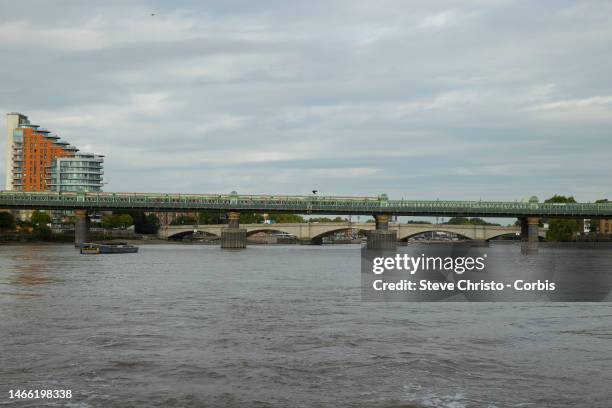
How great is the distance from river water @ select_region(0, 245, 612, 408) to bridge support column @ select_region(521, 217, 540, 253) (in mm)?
125020

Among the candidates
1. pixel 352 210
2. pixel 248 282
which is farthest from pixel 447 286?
pixel 352 210

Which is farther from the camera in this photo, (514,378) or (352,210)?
(352,210)

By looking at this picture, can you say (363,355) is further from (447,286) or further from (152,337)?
(447,286)

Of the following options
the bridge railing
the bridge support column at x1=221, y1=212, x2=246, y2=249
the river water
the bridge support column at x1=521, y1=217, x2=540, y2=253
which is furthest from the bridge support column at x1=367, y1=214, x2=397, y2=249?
the river water

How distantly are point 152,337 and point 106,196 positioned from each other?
139309mm

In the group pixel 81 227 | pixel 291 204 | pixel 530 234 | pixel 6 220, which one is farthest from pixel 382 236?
pixel 6 220

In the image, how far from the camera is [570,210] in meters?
171

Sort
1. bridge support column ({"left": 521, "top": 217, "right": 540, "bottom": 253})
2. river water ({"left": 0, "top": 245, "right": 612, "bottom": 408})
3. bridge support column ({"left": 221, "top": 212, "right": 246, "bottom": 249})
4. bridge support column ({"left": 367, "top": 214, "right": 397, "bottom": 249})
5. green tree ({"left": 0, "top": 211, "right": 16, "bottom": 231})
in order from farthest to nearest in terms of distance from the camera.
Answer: green tree ({"left": 0, "top": 211, "right": 16, "bottom": 231}) < bridge support column ({"left": 221, "top": 212, "right": 246, "bottom": 249}) < bridge support column ({"left": 367, "top": 214, "right": 397, "bottom": 249}) < bridge support column ({"left": 521, "top": 217, "right": 540, "bottom": 253}) < river water ({"left": 0, "top": 245, "right": 612, "bottom": 408})

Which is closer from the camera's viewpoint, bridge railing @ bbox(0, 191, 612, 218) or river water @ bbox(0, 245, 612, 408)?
river water @ bbox(0, 245, 612, 408)

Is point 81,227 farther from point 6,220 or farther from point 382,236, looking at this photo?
point 382,236

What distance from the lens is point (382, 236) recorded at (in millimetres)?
169500

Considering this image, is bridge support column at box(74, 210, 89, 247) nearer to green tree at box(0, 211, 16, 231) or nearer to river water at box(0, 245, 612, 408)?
green tree at box(0, 211, 16, 231)

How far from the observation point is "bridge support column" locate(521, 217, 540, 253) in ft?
545

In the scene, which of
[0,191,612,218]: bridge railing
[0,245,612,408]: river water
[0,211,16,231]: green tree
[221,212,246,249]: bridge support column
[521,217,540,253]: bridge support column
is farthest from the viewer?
[0,211,16,231]: green tree
